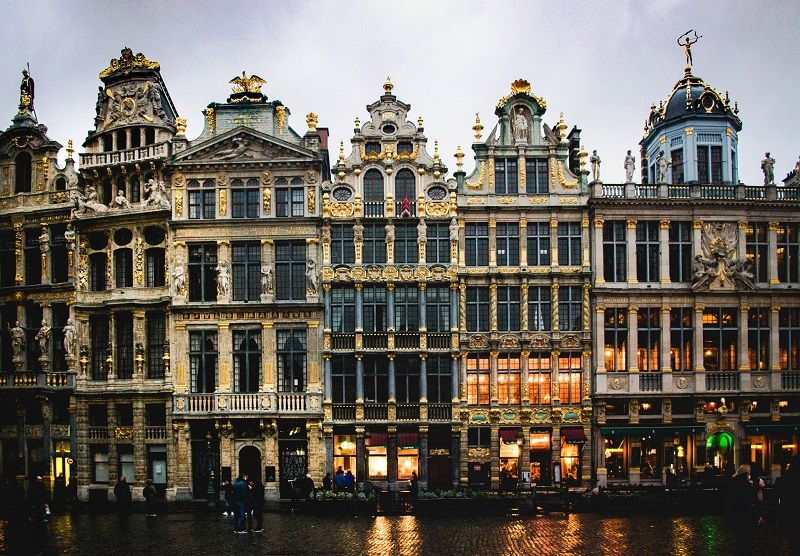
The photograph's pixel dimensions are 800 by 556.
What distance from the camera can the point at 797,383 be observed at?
41375 mm

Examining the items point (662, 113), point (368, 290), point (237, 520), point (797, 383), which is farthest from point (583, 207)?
point (237, 520)

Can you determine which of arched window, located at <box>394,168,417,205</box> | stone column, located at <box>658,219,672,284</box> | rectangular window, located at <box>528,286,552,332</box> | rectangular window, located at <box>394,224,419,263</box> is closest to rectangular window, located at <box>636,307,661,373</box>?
stone column, located at <box>658,219,672,284</box>

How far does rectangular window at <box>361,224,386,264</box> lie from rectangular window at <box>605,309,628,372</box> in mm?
12403

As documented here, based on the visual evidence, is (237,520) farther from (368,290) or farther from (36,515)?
(368,290)

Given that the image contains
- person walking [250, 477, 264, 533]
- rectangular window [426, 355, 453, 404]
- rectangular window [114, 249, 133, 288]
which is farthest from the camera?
rectangular window [114, 249, 133, 288]

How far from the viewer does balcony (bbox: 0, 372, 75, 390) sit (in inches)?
1638

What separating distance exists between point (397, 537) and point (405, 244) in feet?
59.7

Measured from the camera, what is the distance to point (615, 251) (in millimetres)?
41344

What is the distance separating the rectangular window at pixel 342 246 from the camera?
1615 inches

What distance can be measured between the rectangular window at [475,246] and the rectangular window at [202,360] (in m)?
14.2

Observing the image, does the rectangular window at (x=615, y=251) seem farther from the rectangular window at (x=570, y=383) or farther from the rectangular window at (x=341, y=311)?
the rectangular window at (x=341, y=311)

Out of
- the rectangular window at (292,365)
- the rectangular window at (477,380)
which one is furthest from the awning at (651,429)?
the rectangular window at (292,365)

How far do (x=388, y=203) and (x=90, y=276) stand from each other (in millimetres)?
17102

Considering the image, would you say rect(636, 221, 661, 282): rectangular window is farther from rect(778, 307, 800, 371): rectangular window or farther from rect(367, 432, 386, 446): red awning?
rect(367, 432, 386, 446): red awning
